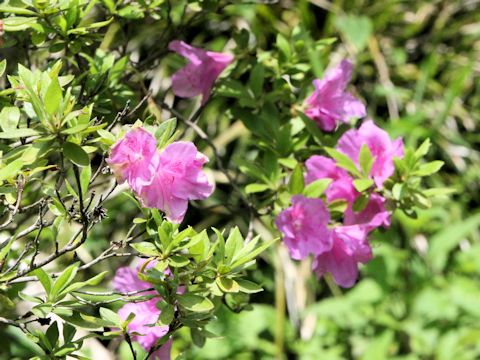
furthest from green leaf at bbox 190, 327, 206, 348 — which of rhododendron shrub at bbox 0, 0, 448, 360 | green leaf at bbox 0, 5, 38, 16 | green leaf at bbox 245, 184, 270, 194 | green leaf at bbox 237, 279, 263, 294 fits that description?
green leaf at bbox 0, 5, 38, 16

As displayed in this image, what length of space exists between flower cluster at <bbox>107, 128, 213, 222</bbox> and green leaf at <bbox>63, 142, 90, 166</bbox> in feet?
0.09

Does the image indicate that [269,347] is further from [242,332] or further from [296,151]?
[296,151]

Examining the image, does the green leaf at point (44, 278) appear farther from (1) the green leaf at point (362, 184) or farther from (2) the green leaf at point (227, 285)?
(1) the green leaf at point (362, 184)

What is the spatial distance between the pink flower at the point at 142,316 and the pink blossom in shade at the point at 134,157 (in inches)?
5.9

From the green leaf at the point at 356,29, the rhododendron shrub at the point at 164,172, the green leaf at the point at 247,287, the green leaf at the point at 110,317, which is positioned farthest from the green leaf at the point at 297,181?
the green leaf at the point at 356,29

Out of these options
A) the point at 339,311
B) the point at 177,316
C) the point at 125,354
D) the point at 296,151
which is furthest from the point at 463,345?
the point at 177,316

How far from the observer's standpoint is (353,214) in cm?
114

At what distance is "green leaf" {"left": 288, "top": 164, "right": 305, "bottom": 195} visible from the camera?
3.68 feet

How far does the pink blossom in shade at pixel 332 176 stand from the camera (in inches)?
44.6

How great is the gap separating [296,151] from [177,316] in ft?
1.33

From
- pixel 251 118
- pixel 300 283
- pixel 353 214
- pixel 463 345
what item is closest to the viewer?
pixel 353 214

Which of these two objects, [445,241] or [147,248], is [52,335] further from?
[445,241]

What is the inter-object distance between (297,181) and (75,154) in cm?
39

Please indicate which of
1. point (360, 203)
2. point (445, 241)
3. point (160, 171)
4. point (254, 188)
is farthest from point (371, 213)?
point (445, 241)
